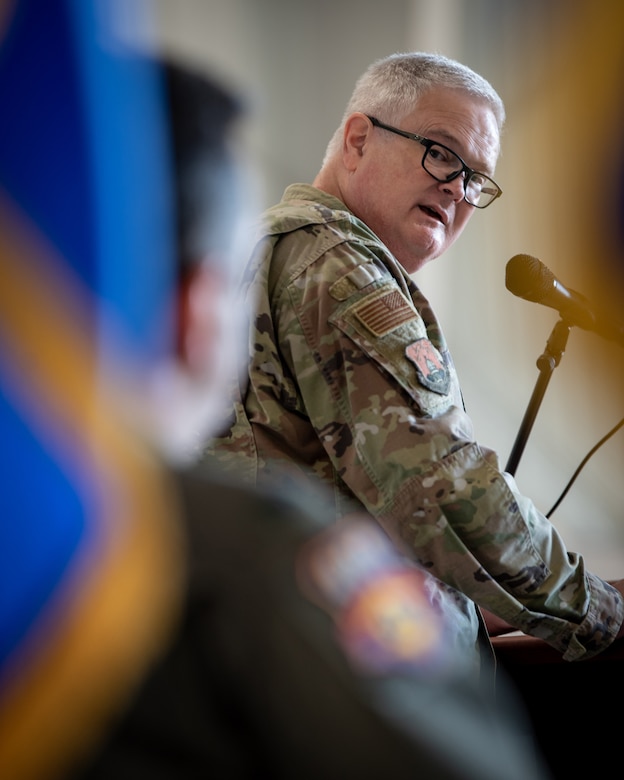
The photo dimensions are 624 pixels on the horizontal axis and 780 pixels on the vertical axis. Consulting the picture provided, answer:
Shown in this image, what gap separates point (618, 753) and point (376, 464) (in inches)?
25.8

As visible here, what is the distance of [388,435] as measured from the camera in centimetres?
82

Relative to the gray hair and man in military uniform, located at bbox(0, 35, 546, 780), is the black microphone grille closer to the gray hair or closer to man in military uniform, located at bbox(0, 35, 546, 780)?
the gray hair

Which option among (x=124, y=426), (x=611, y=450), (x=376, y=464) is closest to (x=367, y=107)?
(x=376, y=464)

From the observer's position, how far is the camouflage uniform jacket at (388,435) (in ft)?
2.71

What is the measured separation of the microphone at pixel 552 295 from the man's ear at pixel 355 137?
29cm

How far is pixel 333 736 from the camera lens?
33cm

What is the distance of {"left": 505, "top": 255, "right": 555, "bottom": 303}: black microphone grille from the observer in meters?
1.17

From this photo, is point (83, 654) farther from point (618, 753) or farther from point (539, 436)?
point (539, 436)

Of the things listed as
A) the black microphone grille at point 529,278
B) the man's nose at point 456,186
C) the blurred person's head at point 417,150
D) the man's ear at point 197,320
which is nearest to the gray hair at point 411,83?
the blurred person's head at point 417,150

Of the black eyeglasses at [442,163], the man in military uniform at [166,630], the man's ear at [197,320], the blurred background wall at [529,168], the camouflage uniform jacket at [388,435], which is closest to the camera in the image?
the man in military uniform at [166,630]

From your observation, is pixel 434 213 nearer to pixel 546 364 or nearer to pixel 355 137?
pixel 355 137

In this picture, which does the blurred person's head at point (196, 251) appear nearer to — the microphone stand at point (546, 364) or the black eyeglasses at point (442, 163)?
the black eyeglasses at point (442, 163)

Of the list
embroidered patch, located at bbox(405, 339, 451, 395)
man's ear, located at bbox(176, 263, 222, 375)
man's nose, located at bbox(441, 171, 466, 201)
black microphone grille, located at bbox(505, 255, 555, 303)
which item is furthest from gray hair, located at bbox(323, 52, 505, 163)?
man's ear, located at bbox(176, 263, 222, 375)

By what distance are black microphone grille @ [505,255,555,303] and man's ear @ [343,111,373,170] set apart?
290mm
